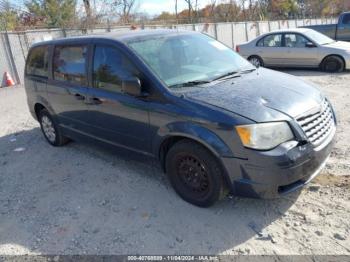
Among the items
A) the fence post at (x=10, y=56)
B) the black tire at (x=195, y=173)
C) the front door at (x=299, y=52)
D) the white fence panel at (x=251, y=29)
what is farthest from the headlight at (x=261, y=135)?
the white fence panel at (x=251, y=29)

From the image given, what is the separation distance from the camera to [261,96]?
3.23 m

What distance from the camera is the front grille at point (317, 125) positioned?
10.0 feet

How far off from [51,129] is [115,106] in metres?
2.21

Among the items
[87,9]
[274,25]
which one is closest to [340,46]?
[274,25]

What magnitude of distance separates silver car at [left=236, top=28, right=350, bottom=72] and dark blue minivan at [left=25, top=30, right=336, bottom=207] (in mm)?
6887

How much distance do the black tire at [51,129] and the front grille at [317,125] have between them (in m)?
3.82

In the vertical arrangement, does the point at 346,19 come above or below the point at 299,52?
above

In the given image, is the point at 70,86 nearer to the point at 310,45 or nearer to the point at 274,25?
the point at 310,45

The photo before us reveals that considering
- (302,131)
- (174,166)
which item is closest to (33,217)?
(174,166)

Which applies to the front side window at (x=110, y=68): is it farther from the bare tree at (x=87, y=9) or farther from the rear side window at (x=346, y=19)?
the bare tree at (x=87, y=9)

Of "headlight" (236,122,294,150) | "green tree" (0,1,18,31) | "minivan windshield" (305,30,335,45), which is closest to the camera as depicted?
"headlight" (236,122,294,150)

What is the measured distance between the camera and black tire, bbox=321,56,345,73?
992 cm

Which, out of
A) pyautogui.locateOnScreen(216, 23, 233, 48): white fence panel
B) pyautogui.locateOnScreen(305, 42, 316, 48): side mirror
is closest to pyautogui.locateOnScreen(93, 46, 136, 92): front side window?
pyautogui.locateOnScreen(305, 42, 316, 48): side mirror

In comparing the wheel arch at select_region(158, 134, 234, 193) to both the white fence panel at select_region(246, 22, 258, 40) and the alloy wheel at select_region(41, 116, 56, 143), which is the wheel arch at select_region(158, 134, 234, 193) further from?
the white fence panel at select_region(246, 22, 258, 40)
